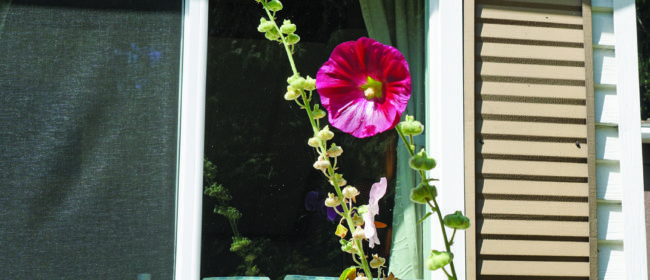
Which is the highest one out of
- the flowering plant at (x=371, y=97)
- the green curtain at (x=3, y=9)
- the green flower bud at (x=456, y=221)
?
the green curtain at (x=3, y=9)

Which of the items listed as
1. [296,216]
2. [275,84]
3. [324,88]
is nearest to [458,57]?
[275,84]

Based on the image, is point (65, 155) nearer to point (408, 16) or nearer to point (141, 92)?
point (141, 92)

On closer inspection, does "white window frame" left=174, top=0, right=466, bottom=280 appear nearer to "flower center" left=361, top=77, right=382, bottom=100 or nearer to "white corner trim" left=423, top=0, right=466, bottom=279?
"white corner trim" left=423, top=0, right=466, bottom=279

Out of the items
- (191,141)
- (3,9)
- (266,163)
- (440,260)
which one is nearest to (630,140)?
(266,163)

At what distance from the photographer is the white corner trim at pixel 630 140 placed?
204cm

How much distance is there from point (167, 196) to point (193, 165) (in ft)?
0.41

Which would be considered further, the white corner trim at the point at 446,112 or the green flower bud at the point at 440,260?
the white corner trim at the point at 446,112

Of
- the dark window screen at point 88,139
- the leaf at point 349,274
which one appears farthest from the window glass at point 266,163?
the leaf at point 349,274

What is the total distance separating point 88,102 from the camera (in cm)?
189

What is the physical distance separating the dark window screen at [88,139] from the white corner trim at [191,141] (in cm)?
3

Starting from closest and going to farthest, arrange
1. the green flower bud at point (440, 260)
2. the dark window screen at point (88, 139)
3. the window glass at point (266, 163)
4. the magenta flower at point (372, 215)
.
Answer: the green flower bud at point (440, 260)
the magenta flower at point (372, 215)
the dark window screen at point (88, 139)
the window glass at point (266, 163)

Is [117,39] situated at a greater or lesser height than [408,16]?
lesser

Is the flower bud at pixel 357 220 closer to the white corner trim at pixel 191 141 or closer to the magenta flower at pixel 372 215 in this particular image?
the magenta flower at pixel 372 215

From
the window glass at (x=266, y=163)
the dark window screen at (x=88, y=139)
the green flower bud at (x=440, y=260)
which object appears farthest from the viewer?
the window glass at (x=266, y=163)
